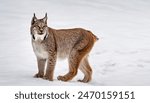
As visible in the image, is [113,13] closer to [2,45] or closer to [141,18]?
[141,18]

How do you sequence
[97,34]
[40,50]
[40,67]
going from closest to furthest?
1. [40,50]
2. [40,67]
3. [97,34]

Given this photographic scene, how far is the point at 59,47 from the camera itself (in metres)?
11.0

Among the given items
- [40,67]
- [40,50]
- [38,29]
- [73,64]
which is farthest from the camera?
[73,64]

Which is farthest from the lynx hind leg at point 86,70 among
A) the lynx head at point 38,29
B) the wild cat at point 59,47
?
the lynx head at point 38,29

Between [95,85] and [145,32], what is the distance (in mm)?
5763

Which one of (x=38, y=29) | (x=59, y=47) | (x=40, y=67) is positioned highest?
(x=38, y=29)

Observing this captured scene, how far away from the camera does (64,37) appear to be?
36.6 ft

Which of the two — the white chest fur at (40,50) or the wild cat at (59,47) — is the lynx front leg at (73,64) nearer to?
the wild cat at (59,47)

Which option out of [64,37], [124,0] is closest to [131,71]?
[64,37]

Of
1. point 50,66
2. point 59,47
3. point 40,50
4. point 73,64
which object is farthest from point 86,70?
point 40,50

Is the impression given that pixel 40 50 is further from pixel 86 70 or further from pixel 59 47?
pixel 86 70

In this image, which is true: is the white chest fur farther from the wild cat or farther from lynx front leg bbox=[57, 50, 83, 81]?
lynx front leg bbox=[57, 50, 83, 81]

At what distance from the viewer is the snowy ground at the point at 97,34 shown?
11.8 m

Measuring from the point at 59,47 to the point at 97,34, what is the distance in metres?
5.00
